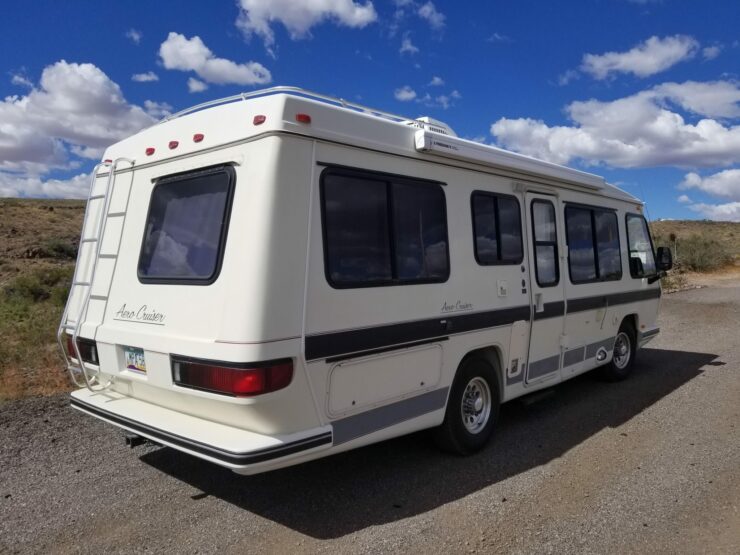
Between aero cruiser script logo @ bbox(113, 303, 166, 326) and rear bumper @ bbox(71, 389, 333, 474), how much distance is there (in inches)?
23.3

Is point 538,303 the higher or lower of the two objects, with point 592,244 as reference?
lower

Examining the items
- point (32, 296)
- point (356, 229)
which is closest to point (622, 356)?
point (356, 229)

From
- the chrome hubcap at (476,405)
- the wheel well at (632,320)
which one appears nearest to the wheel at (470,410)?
the chrome hubcap at (476,405)

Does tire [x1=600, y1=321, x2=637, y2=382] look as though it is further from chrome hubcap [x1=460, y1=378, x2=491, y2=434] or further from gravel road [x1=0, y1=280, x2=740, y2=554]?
chrome hubcap [x1=460, y1=378, x2=491, y2=434]

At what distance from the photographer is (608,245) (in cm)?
711

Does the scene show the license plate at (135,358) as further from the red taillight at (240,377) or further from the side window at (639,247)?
the side window at (639,247)

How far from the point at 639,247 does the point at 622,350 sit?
136 cm

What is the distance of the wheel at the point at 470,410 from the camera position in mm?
4777

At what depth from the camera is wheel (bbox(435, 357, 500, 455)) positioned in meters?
4.78

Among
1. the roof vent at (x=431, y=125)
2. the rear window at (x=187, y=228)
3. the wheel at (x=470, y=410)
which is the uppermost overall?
the roof vent at (x=431, y=125)

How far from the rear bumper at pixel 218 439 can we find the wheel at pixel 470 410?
4.67ft

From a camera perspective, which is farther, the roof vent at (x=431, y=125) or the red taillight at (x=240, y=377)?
the roof vent at (x=431, y=125)

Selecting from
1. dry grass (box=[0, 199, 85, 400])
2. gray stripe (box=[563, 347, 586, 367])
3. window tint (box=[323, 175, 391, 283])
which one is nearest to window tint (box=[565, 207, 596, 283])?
gray stripe (box=[563, 347, 586, 367])

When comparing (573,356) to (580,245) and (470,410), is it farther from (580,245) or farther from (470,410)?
(470,410)
